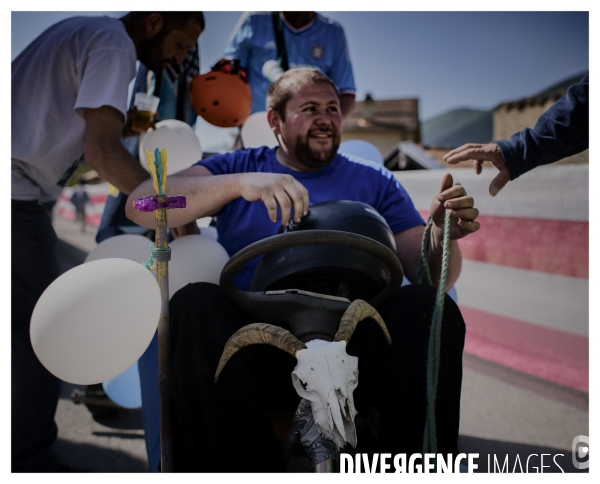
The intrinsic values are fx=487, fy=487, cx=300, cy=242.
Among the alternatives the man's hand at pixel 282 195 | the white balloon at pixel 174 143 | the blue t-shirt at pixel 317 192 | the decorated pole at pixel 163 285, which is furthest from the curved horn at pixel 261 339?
the white balloon at pixel 174 143

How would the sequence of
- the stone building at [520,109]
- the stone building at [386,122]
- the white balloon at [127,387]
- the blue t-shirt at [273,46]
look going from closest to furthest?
the white balloon at [127,387], the blue t-shirt at [273,46], the stone building at [520,109], the stone building at [386,122]

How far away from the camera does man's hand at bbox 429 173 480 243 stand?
4.79 feet

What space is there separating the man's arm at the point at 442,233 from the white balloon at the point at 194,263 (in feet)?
2.22

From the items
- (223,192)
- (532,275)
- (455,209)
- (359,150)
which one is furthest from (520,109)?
(223,192)

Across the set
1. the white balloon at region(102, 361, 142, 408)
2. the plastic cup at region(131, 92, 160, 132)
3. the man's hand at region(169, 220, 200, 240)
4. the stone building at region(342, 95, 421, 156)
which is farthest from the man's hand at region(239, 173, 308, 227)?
the stone building at region(342, 95, 421, 156)

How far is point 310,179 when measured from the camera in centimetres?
185

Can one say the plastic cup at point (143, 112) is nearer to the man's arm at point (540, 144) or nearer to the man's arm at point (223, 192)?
the man's arm at point (223, 192)

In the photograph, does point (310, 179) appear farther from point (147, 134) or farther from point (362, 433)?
point (362, 433)

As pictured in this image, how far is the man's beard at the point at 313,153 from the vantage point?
1.86m

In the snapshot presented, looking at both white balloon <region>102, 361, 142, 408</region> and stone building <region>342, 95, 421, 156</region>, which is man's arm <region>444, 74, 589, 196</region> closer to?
white balloon <region>102, 361, 142, 408</region>

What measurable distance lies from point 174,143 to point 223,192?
63 cm

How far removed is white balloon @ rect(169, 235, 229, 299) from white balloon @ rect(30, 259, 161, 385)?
36cm

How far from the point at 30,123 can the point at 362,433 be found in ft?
5.51
